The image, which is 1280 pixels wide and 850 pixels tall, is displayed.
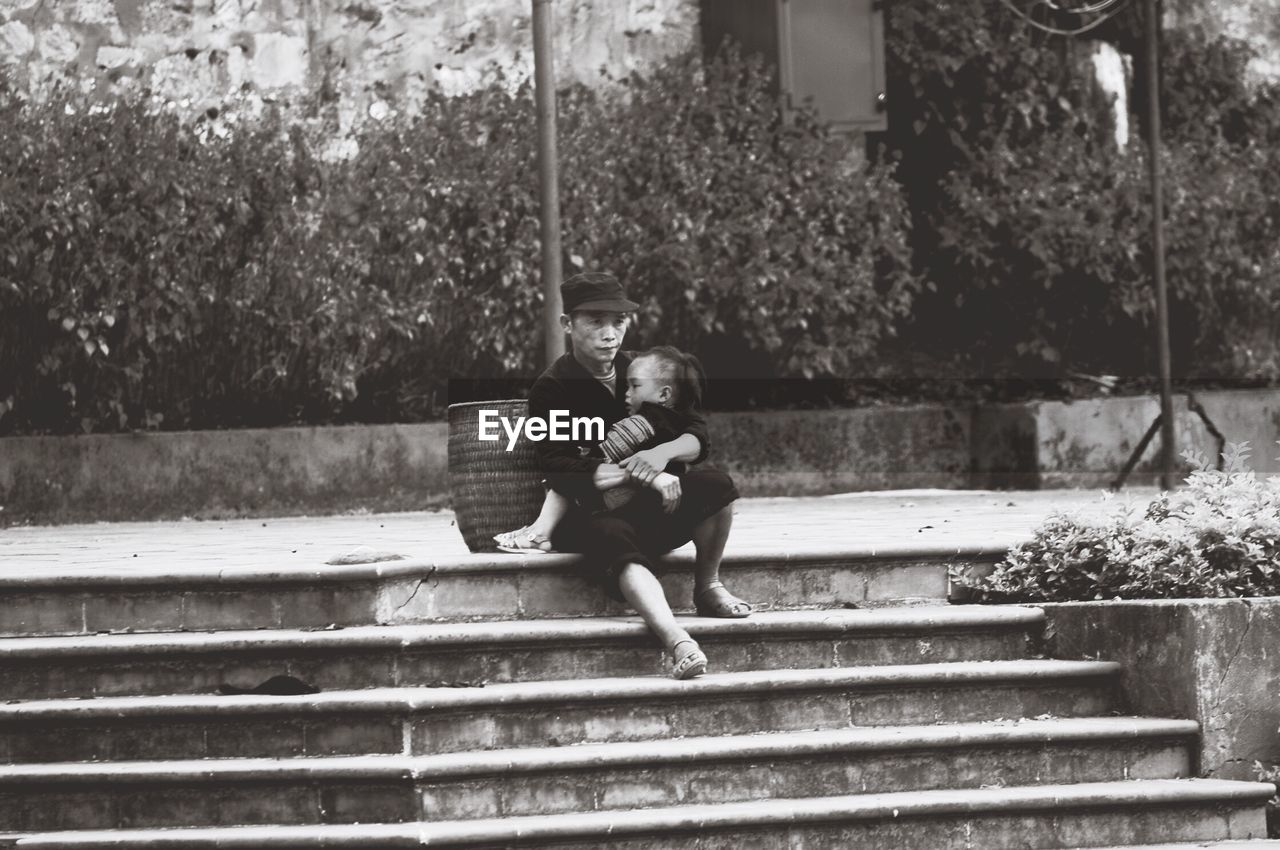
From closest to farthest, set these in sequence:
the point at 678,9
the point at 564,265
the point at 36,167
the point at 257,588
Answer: the point at 257,588, the point at 36,167, the point at 564,265, the point at 678,9

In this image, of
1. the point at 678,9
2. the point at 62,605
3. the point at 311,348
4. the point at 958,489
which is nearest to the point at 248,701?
the point at 62,605

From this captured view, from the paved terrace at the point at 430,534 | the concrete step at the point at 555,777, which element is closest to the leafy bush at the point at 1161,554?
the paved terrace at the point at 430,534

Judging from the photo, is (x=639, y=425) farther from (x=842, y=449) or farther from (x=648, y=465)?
(x=842, y=449)

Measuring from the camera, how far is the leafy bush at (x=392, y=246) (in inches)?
390

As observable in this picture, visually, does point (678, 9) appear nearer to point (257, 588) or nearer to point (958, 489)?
point (958, 489)

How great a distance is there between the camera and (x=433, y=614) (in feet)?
20.0

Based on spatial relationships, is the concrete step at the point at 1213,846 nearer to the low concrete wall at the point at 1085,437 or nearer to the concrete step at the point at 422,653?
the concrete step at the point at 422,653

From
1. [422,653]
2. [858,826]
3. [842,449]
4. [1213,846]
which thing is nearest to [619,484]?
[422,653]

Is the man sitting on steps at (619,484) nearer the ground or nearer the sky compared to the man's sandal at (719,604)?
nearer the sky

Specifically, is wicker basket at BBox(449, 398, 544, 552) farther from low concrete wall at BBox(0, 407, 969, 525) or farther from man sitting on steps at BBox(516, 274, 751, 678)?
low concrete wall at BBox(0, 407, 969, 525)

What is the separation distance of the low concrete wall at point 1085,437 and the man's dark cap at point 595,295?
561 centimetres

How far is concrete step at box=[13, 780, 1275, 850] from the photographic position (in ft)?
17.0

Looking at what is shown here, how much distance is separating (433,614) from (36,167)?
15.9ft

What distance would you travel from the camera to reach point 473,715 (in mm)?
5574
